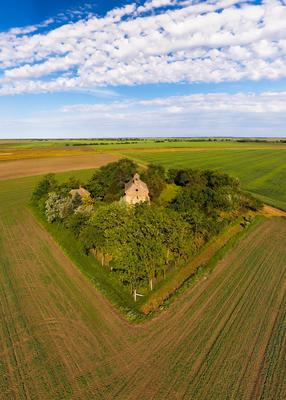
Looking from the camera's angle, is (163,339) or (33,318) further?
(33,318)

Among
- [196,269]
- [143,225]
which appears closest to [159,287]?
[196,269]

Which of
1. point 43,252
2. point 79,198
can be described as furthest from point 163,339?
point 79,198

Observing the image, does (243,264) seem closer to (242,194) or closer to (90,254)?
(90,254)

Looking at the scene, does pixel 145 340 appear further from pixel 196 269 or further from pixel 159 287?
pixel 196 269

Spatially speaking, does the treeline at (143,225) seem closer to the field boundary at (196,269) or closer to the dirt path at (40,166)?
the field boundary at (196,269)

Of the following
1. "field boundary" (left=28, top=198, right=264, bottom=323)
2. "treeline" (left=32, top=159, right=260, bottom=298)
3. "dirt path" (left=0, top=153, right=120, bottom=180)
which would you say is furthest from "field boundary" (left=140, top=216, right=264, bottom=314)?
"dirt path" (left=0, top=153, right=120, bottom=180)

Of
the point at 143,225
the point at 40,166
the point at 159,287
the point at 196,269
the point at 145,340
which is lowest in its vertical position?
the point at 145,340

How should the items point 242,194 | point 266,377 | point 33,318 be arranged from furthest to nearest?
point 242,194 → point 33,318 → point 266,377
